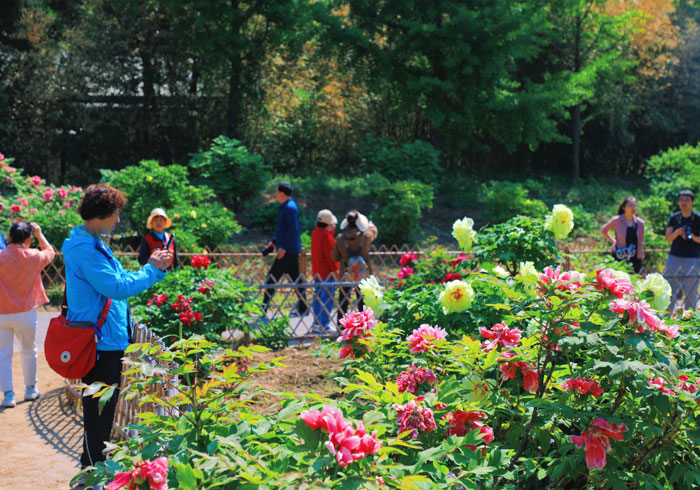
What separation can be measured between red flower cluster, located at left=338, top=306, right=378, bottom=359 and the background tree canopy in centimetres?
1313

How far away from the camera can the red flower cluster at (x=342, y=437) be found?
1669 millimetres

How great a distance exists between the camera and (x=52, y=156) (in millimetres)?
17172

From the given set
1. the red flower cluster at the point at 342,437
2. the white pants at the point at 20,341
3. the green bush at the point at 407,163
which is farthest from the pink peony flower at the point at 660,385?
the green bush at the point at 407,163

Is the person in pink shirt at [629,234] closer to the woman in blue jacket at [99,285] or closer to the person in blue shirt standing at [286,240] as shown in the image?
the person in blue shirt standing at [286,240]

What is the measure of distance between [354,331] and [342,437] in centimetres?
119

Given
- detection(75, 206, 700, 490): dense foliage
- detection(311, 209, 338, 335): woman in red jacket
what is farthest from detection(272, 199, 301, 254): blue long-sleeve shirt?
detection(75, 206, 700, 490): dense foliage

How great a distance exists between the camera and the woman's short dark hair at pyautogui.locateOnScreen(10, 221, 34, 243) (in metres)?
5.17

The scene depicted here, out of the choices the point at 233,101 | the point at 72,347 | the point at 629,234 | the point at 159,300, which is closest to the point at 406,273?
the point at 159,300

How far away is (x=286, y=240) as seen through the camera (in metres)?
7.53

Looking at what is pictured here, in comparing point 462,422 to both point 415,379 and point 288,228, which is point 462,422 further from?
point 288,228

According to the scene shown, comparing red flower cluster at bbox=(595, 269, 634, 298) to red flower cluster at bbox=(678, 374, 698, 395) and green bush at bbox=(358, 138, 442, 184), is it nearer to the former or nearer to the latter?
red flower cluster at bbox=(678, 374, 698, 395)

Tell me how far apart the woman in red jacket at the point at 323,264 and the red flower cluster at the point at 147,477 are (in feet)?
17.7

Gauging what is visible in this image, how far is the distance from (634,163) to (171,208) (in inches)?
691

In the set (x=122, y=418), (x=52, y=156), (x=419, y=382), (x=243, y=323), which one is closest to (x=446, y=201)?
(x=52, y=156)
